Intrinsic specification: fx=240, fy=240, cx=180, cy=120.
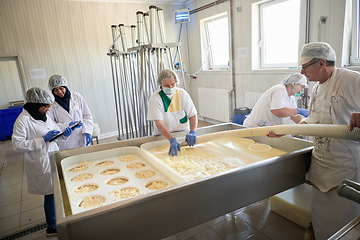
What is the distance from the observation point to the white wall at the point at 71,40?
427cm

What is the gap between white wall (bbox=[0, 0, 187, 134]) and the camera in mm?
4266

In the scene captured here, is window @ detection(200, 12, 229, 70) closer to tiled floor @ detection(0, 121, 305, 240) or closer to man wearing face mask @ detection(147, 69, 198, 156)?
man wearing face mask @ detection(147, 69, 198, 156)

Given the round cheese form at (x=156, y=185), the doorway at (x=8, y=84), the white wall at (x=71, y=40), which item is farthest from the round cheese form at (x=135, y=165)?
the doorway at (x=8, y=84)

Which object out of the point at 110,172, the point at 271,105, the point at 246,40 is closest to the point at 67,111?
the point at 110,172

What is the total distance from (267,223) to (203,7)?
4.46 m

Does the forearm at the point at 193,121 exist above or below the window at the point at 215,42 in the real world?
below

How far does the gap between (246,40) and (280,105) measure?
240 centimetres

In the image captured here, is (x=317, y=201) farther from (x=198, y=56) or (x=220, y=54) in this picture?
(x=198, y=56)

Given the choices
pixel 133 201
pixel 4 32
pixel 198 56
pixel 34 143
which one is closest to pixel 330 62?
pixel 133 201

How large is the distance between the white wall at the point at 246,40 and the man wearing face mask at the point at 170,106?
210 centimetres

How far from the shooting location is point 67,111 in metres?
2.40

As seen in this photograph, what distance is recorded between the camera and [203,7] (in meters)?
5.09

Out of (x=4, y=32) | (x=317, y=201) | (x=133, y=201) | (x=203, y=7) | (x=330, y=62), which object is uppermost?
(x=203, y=7)

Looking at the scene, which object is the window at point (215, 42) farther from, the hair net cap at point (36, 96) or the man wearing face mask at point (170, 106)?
the hair net cap at point (36, 96)
